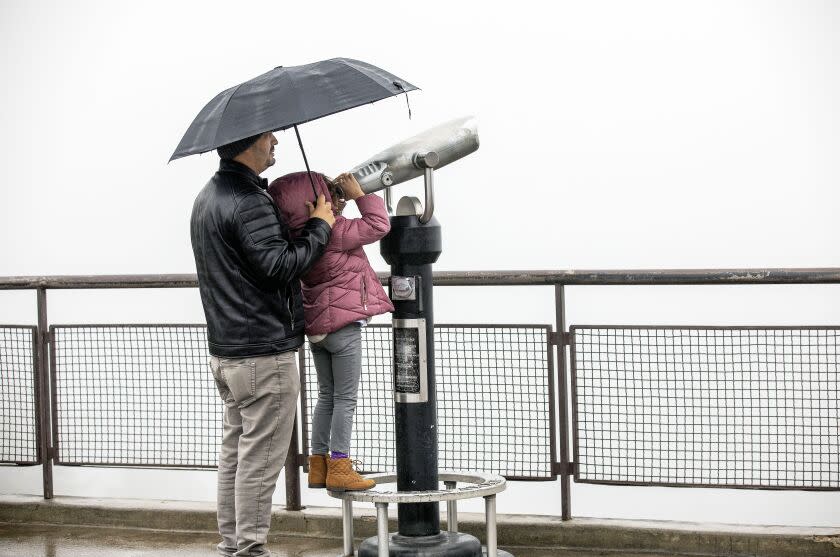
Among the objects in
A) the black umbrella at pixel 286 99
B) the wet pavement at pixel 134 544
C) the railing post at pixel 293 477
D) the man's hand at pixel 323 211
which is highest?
the black umbrella at pixel 286 99

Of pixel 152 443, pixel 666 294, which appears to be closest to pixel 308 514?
pixel 152 443

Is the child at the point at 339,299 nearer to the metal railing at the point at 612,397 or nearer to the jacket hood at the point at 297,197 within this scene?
the jacket hood at the point at 297,197

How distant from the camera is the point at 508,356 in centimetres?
575

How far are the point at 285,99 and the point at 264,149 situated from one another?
25 cm

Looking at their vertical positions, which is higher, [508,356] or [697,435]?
[508,356]

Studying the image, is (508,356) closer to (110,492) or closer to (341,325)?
(341,325)

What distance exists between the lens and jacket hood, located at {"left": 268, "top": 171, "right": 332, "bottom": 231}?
4586 mm

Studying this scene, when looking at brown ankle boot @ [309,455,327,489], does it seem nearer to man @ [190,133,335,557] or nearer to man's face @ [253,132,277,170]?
man @ [190,133,335,557]

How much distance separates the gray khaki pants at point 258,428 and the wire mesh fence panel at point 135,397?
1.69 meters

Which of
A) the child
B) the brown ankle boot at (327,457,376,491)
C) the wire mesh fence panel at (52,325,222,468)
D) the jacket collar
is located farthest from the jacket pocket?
the wire mesh fence panel at (52,325,222,468)

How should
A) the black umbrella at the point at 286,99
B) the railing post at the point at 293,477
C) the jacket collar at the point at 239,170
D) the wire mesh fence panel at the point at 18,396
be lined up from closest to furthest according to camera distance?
1. the black umbrella at the point at 286,99
2. the jacket collar at the point at 239,170
3. the railing post at the point at 293,477
4. the wire mesh fence panel at the point at 18,396

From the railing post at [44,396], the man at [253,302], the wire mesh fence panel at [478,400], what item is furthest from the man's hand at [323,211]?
the railing post at [44,396]

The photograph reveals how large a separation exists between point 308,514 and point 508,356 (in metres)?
1.18

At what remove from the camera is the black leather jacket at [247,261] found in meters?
4.37
